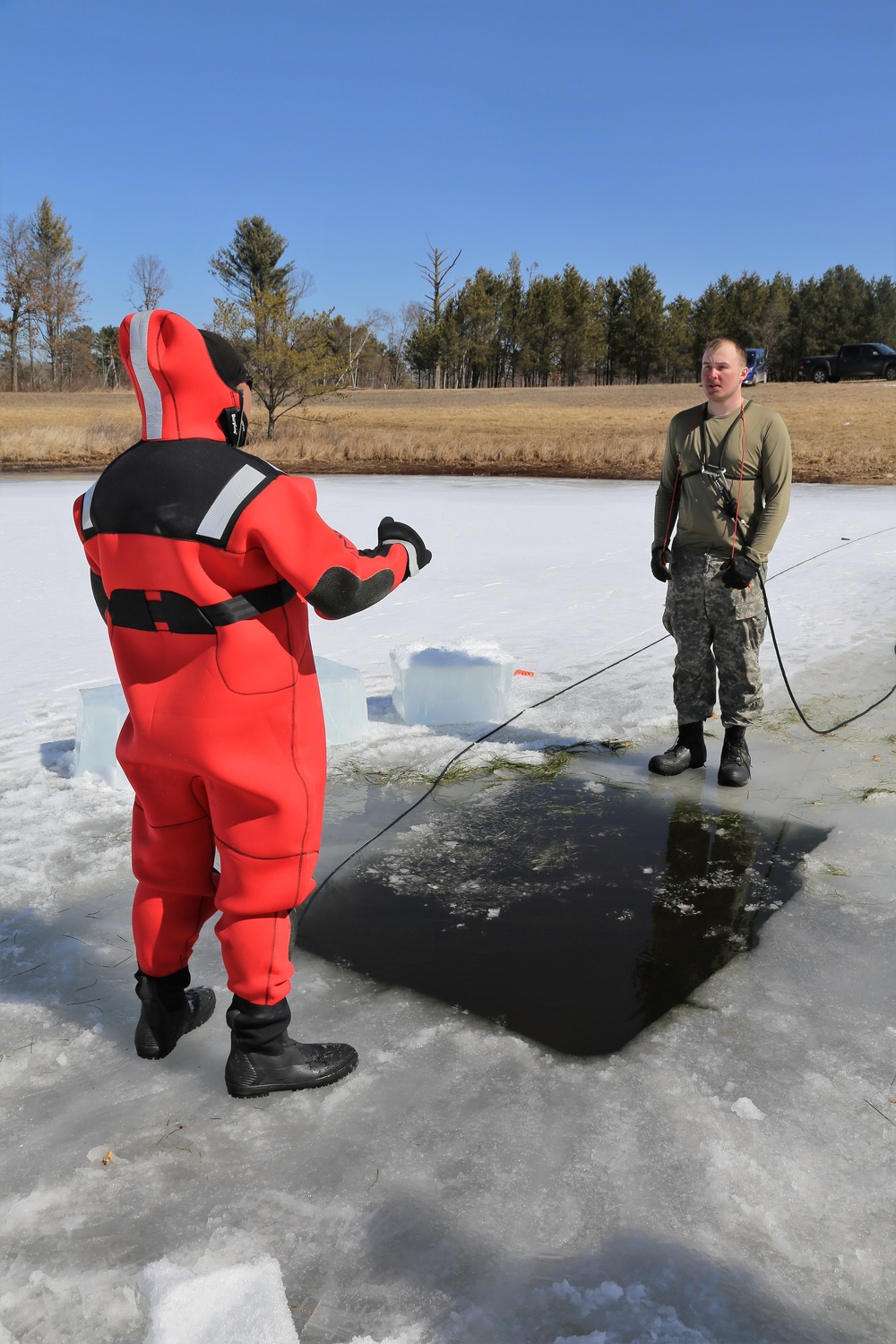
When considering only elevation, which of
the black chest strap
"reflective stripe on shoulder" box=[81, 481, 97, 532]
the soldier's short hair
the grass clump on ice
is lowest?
the grass clump on ice

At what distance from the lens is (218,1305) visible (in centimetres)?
185

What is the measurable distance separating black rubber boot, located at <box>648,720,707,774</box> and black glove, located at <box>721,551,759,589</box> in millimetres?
704

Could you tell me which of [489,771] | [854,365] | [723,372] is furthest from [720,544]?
[854,365]

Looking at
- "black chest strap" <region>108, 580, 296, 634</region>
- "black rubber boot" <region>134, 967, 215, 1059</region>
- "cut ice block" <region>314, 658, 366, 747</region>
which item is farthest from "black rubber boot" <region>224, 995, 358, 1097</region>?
"cut ice block" <region>314, 658, 366, 747</region>

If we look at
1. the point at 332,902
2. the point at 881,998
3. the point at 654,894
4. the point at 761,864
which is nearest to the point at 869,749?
the point at 761,864

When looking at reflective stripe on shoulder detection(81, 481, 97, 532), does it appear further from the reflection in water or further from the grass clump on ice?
the grass clump on ice

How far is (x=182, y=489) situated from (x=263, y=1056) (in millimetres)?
1311

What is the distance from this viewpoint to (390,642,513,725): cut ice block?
5270mm

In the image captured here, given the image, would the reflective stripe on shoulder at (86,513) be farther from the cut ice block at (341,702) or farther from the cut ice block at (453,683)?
the cut ice block at (453,683)

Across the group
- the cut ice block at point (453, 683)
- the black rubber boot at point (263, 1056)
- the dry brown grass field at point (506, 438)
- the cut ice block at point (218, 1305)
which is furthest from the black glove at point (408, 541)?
the dry brown grass field at point (506, 438)

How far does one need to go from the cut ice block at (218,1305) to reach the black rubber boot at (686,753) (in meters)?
3.09

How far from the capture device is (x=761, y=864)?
377cm

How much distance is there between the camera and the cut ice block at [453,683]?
207 inches

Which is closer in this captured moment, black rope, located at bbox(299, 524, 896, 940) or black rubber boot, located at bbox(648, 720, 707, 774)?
black rope, located at bbox(299, 524, 896, 940)
